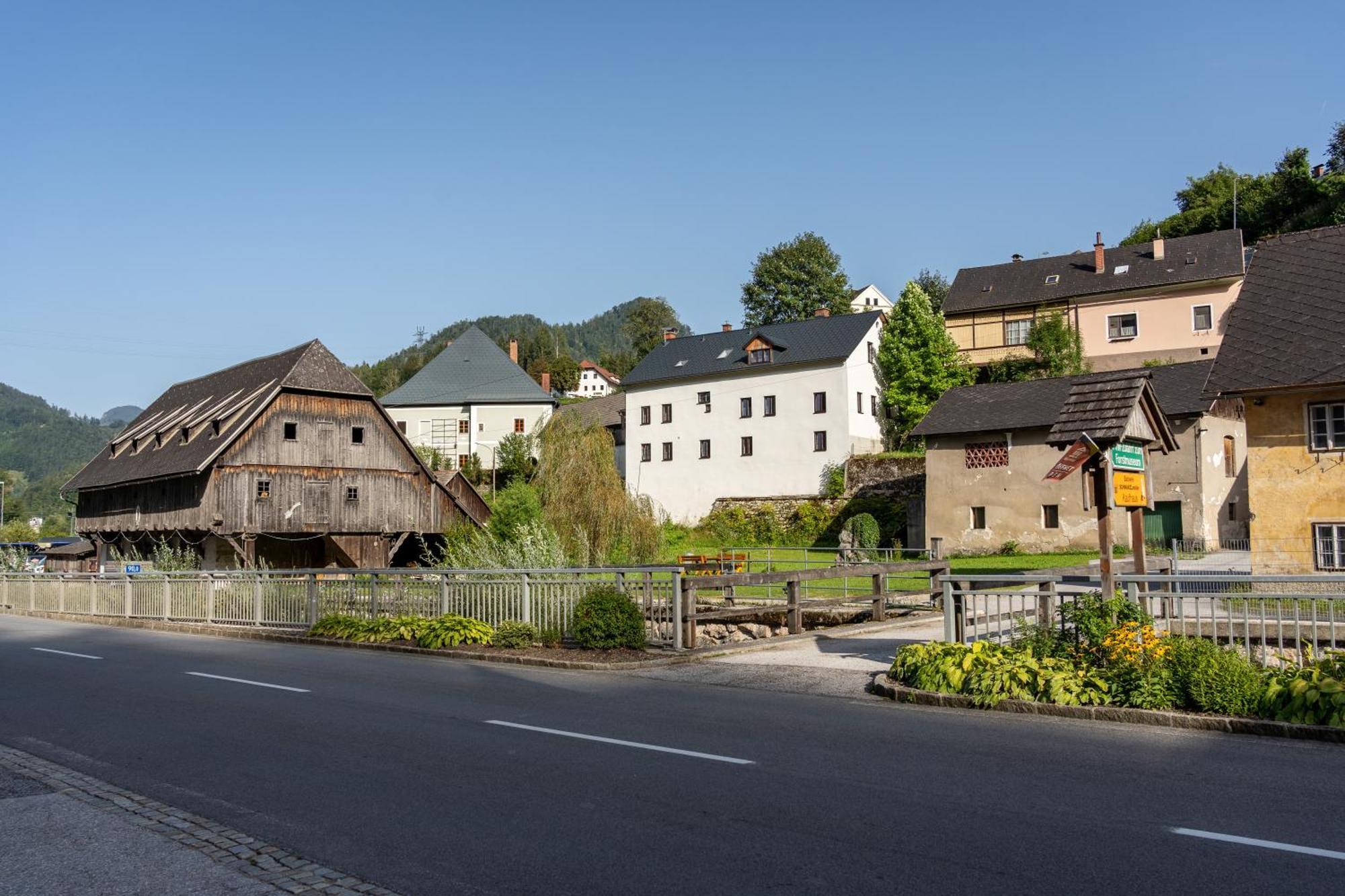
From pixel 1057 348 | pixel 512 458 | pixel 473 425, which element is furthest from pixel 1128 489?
pixel 473 425

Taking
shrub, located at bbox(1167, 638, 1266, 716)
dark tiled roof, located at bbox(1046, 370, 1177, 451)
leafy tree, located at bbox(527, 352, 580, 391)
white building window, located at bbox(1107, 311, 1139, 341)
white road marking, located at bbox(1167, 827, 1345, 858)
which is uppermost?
leafy tree, located at bbox(527, 352, 580, 391)

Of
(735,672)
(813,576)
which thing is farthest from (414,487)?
(735,672)

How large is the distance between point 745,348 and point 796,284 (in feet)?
80.1

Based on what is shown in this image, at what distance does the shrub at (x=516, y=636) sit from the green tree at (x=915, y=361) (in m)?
42.4

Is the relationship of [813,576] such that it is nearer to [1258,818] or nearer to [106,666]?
[106,666]

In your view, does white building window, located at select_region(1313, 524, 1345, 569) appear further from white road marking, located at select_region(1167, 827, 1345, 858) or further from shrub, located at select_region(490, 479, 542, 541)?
white road marking, located at select_region(1167, 827, 1345, 858)

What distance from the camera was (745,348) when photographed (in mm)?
62531

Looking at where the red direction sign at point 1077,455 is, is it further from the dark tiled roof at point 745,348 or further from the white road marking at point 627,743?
the dark tiled roof at point 745,348

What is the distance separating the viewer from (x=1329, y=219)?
57.8 m

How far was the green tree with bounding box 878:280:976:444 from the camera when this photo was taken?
58.5 metres

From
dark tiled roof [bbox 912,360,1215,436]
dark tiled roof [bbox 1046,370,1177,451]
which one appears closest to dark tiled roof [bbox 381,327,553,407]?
dark tiled roof [bbox 912,360,1215,436]

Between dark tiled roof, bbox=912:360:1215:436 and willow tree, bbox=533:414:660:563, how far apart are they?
13486 mm

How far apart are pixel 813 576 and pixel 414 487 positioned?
33407 mm

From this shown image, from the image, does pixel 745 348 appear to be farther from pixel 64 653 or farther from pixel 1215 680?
pixel 1215 680
